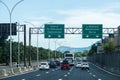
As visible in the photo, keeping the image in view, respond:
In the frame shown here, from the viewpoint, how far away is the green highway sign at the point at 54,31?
6988cm

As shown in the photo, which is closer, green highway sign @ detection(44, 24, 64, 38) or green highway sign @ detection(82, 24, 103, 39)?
green highway sign @ detection(82, 24, 103, 39)

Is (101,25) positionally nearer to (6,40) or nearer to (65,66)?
(65,66)

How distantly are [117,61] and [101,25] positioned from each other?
12806 millimetres

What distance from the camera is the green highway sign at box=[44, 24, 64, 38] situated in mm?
69875

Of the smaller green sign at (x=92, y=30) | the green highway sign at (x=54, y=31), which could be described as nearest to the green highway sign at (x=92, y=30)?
the smaller green sign at (x=92, y=30)

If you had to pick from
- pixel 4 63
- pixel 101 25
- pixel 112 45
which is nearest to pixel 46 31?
pixel 101 25

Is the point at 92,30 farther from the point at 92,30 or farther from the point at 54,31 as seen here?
the point at 54,31

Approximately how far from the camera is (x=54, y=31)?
70.1 m

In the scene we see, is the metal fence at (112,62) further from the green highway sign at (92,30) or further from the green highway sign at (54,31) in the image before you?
the green highway sign at (54,31)

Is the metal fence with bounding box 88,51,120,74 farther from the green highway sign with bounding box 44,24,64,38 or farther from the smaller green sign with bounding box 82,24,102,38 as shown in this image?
the green highway sign with bounding box 44,24,64,38

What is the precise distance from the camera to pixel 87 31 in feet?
231

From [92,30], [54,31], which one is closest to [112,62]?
[92,30]

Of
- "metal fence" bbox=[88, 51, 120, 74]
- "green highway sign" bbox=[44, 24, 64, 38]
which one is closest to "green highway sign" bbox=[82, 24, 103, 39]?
"green highway sign" bbox=[44, 24, 64, 38]

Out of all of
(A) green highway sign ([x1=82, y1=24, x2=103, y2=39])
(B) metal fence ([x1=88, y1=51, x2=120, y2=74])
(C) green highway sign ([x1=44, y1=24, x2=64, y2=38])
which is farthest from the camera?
(C) green highway sign ([x1=44, y1=24, x2=64, y2=38])
